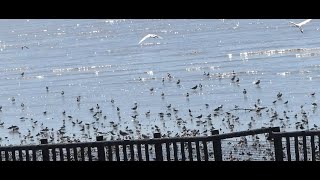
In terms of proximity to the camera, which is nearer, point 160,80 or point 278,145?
point 278,145

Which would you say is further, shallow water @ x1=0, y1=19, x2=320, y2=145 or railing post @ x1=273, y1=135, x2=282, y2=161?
shallow water @ x1=0, y1=19, x2=320, y2=145

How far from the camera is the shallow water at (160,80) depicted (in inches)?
879

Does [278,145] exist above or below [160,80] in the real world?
below

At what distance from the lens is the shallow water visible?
22.3 metres

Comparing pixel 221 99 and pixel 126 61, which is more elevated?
pixel 126 61

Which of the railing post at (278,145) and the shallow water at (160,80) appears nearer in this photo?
the railing post at (278,145)

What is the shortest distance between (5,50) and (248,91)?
46.2m

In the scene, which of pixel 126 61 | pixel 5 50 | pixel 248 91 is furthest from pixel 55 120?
pixel 5 50

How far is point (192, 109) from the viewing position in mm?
25891

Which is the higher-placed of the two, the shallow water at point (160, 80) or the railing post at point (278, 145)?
the shallow water at point (160, 80)

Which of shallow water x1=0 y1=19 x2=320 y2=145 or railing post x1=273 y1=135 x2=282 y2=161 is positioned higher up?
shallow water x1=0 y1=19 x2=320 y2=145

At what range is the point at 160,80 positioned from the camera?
37500 millimetres
